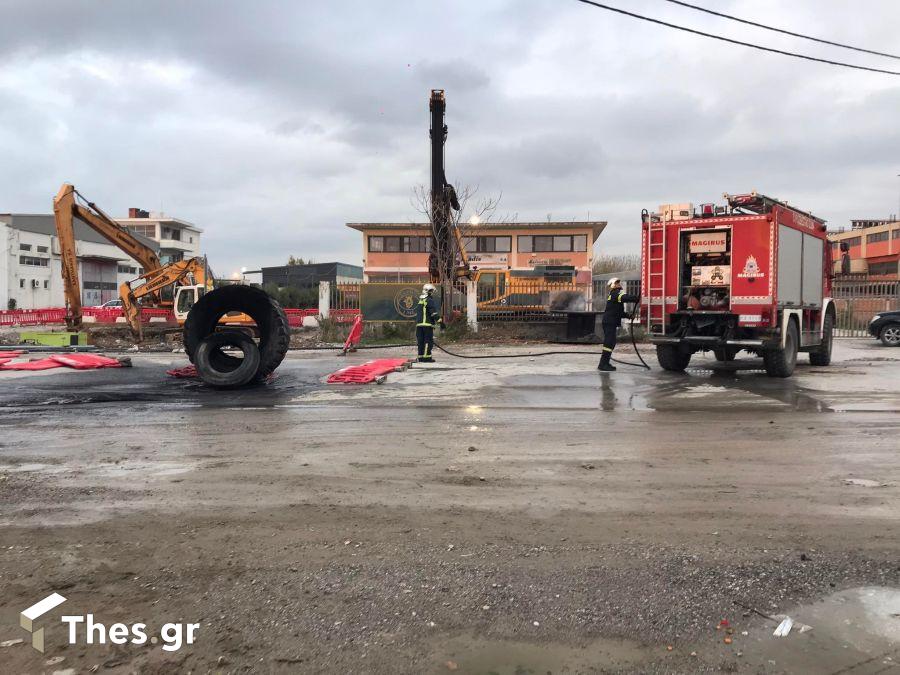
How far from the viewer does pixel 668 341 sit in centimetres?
1271

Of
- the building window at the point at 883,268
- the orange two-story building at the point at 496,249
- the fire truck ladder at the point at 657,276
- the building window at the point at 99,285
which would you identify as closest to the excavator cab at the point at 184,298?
the fire truck ladder at the point at 657,276

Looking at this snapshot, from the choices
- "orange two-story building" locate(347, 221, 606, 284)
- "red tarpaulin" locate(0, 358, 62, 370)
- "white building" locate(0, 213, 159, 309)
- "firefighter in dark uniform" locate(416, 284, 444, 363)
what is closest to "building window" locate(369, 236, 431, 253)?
"orange two-story building" locate(347, 221, 606, 284)

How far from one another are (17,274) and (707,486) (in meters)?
58.8

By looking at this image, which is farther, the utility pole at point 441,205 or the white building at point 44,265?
the white building at point 44,265

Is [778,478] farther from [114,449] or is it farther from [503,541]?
[114,449]

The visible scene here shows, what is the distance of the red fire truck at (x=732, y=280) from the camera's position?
38.9 ft

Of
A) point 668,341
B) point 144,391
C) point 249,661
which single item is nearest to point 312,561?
point 249,661

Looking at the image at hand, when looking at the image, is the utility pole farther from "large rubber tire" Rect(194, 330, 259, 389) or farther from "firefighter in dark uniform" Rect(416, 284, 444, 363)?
"large rubber tire" Rect(194, 330, 259, 389)

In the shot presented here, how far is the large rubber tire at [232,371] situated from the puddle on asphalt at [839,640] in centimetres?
962

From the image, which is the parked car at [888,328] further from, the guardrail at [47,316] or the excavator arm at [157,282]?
the guardrail at [47,316]

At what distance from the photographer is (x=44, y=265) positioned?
179 ft

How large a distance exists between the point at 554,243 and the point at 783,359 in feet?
127

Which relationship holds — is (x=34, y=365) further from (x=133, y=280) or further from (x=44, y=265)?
(x=44, y=265)

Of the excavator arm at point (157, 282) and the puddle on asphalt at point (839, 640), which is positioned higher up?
the excavator arm at point (157, 282)
